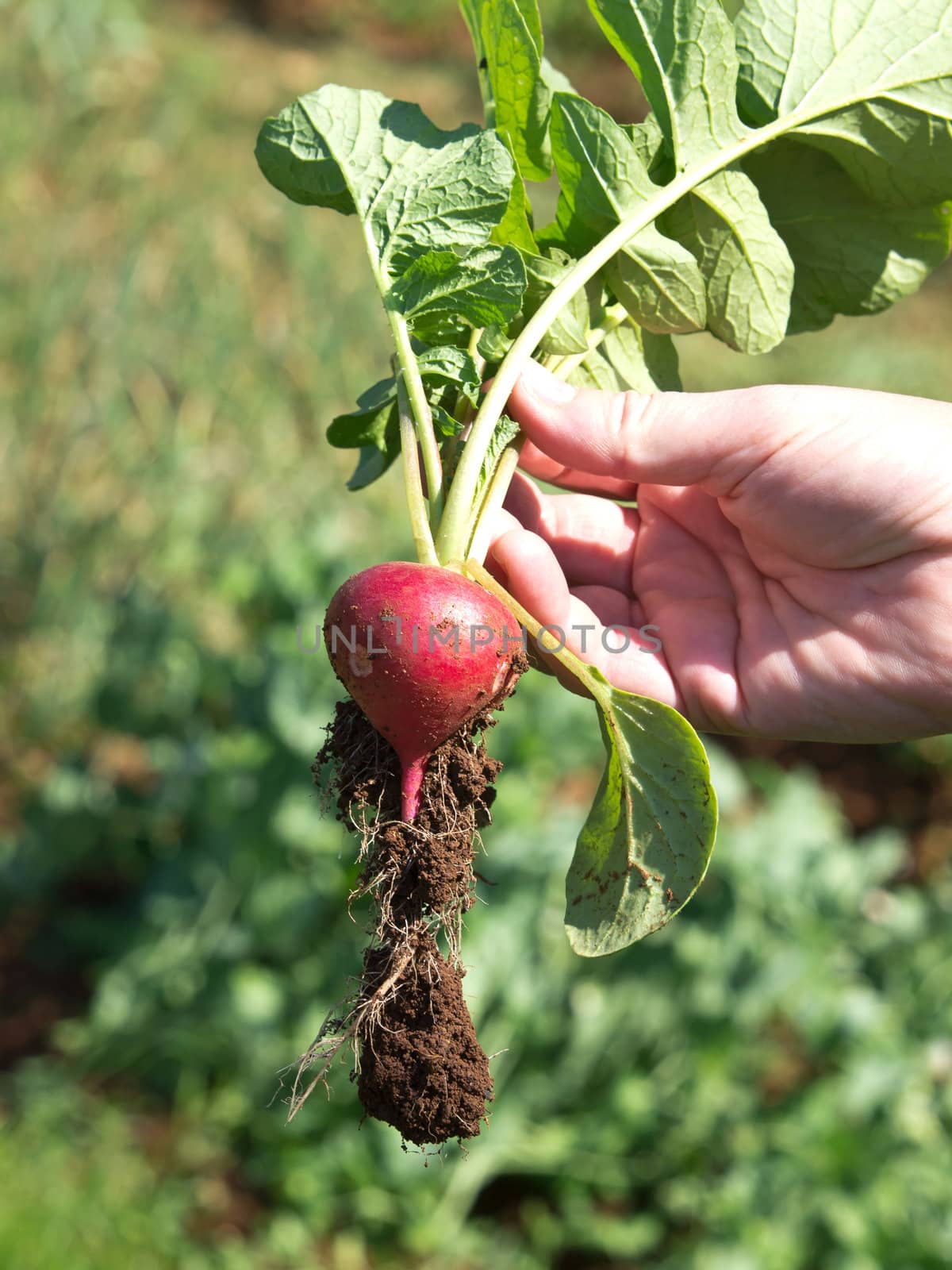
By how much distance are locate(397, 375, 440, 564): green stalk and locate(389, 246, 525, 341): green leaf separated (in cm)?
15

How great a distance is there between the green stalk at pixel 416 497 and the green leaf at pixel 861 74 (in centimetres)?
77

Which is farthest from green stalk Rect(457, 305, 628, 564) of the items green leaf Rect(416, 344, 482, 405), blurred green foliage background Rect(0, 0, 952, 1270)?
blurred green foliage background Rect(0, 0, 952, 1270)

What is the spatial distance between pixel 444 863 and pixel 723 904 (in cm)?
219

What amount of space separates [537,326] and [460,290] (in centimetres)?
12

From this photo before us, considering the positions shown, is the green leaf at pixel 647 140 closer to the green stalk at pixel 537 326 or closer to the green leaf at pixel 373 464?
the green stalk at pixel 537 326

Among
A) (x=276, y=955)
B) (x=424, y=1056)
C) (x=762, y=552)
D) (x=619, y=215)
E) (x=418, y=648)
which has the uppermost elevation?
(x=619, y=215)

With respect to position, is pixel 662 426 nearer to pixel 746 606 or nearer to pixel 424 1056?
pixel 746 606

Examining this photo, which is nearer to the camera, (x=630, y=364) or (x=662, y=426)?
(x=662, y=426)

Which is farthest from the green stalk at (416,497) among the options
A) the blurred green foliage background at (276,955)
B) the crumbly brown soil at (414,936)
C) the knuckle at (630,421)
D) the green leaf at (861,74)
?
the blurred green foliage background at (276,955)

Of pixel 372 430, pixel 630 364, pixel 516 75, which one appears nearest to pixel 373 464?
pixel 372 430

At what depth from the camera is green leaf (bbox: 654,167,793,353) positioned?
1586 millimetres

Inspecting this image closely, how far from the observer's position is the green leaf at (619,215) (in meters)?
1.47

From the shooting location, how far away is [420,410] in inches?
56.7

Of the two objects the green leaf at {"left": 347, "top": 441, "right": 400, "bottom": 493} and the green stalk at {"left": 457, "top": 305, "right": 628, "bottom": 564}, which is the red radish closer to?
the green stalk at {"left": 457, "top": 305, "right": 628, "bottom": 564}
